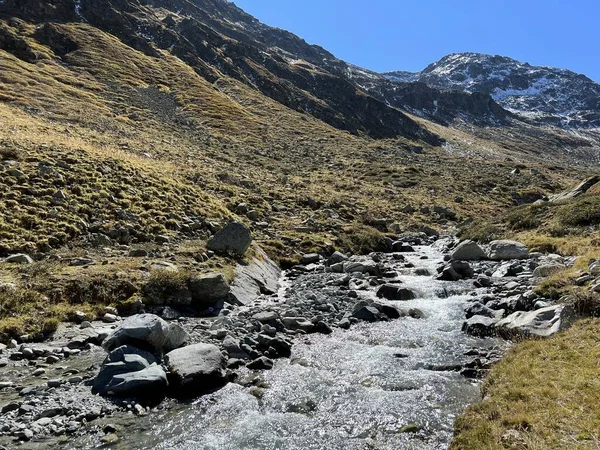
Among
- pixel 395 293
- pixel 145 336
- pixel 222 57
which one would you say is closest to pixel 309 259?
pixel 395 293

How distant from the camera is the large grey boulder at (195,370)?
12.6m

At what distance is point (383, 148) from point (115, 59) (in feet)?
245

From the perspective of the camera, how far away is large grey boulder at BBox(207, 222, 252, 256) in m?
26.3

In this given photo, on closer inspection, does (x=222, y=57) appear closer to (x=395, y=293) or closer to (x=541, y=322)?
(x=395, y=293)

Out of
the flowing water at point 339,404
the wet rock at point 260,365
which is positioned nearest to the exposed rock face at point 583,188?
the flowing water at point 339,404

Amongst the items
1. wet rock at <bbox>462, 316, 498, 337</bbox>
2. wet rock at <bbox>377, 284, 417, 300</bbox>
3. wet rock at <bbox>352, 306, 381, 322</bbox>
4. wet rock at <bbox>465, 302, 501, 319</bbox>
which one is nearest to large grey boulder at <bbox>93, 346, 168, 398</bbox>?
wet rock at <bbox>352, 306, 381, 322</bbox>

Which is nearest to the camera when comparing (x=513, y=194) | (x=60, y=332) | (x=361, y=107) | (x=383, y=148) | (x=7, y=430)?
(x=7, y=430)

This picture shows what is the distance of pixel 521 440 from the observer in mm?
8641

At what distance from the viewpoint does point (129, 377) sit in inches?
480

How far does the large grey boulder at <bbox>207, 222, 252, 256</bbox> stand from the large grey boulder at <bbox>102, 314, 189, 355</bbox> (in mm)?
11477

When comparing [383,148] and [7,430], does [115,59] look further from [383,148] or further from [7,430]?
[7,430]

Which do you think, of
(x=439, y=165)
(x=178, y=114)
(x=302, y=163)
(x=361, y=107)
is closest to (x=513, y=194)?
(x=439, y=165)

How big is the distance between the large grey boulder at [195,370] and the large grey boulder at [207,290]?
635 cm

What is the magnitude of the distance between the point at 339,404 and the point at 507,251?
80.0ft
